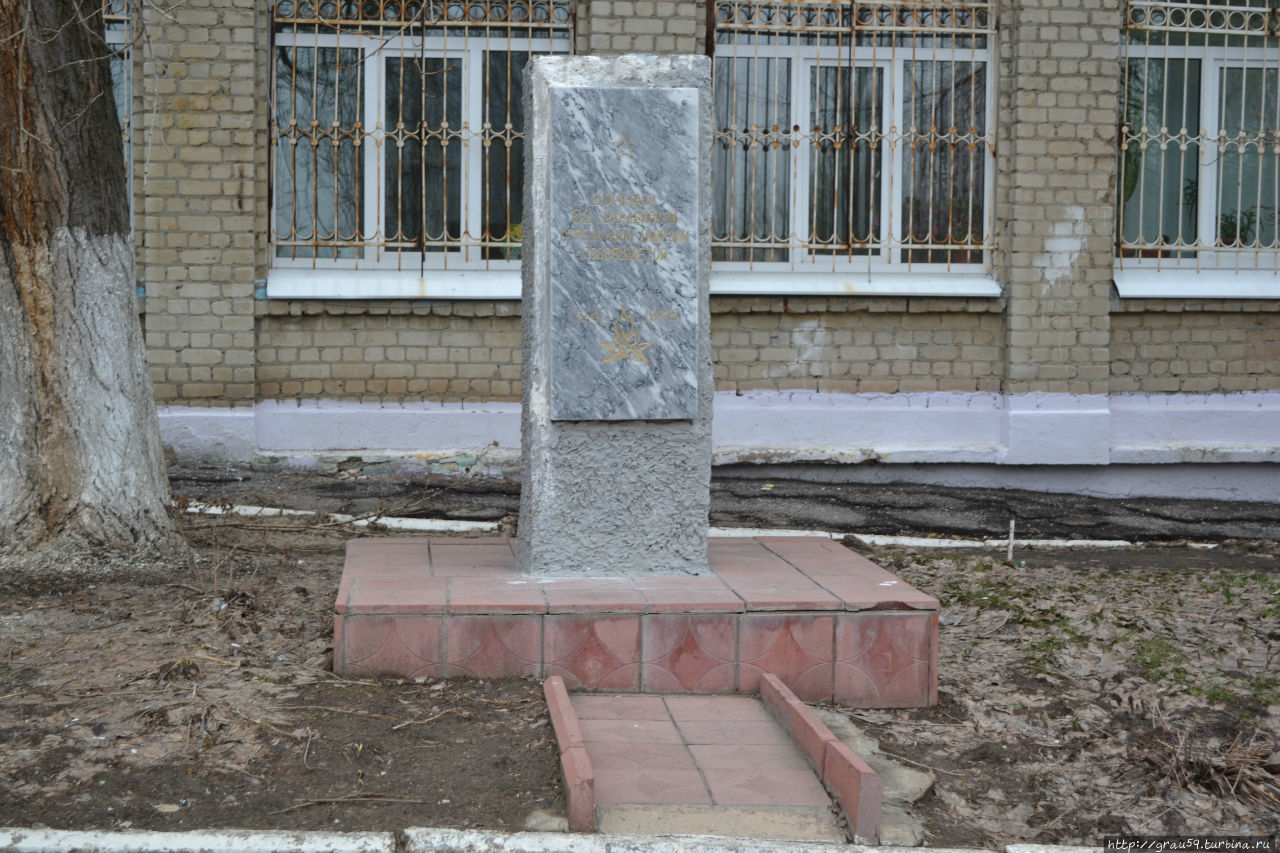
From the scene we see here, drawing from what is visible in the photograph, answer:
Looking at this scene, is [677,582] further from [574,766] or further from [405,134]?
[405,134]

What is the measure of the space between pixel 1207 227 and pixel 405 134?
5967 millimetres

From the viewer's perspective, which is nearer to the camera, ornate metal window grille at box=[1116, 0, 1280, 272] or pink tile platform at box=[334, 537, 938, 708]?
pink tile platform at box=[334, 537, 938, 708]

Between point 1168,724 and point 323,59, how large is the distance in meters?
7.32

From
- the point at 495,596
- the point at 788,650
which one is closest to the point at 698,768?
the point at 788,650

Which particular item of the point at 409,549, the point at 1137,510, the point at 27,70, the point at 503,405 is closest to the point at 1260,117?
the point at 1137,510

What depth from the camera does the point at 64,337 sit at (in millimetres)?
5520

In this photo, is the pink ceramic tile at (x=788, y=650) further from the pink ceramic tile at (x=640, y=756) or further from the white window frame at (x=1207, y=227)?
the white window frame at (x=1207, y=227)

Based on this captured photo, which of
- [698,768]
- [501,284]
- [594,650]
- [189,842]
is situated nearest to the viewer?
[189,842]

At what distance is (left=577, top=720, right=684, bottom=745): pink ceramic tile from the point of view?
3854mm

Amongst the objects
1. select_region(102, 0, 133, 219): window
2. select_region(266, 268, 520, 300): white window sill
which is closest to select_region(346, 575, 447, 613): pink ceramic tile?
select_region(266, 268, 520, 300): white window sill

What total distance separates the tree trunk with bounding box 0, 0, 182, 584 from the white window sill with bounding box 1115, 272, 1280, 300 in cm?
691

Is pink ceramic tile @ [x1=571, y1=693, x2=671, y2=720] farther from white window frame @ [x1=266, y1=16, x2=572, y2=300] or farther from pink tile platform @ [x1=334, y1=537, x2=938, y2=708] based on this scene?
white window frame @ [x1=266, y1=16, x2=572, y2=300]

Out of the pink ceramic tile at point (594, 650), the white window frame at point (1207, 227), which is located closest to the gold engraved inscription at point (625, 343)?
the pink ceramic tile at point (594, 650)

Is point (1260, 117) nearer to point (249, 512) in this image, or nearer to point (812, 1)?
point (812, 1)
